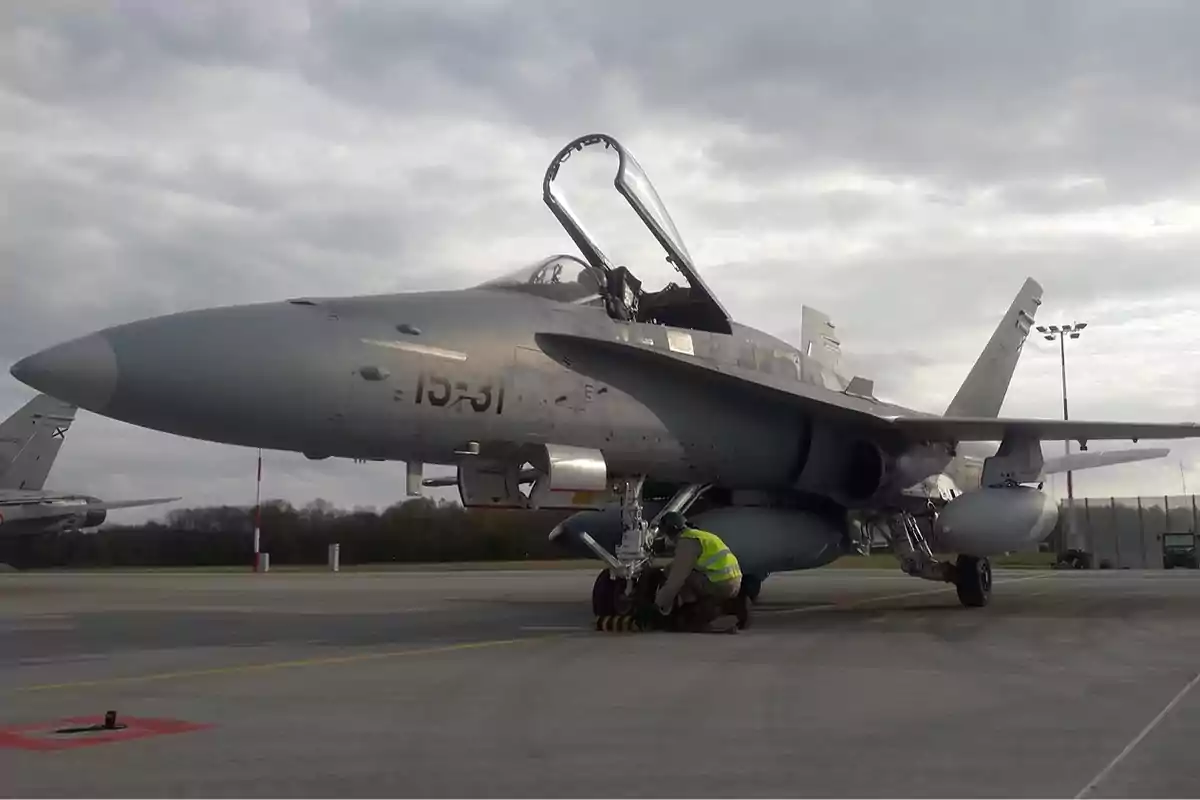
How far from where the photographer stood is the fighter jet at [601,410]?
7.21 meters

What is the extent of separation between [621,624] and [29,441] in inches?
944

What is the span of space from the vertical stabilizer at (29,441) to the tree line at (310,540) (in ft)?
10.6

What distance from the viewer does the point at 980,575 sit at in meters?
13.1

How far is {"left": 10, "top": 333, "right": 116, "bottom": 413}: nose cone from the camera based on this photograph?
6.75 m

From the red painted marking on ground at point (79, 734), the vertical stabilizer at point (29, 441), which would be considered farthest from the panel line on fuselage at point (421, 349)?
the vertical stabilizer at point (29, 441)

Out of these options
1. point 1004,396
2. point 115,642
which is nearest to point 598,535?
point 115,642

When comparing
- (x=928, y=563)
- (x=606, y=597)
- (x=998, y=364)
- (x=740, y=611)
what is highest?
(x=998, y=364)

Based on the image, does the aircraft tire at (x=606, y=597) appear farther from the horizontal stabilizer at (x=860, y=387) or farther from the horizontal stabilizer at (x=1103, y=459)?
the horizontal stabilizer at (x=1103, y=459)

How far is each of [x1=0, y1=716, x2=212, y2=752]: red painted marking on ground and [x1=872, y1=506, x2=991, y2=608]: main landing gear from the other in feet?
31.3

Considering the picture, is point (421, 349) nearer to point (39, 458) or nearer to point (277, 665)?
point (277, 665)

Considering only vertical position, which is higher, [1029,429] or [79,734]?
[1029,429]

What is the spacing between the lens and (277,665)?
7.26 metres

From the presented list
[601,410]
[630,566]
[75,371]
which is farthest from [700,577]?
[75,371]

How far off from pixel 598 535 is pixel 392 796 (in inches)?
348
